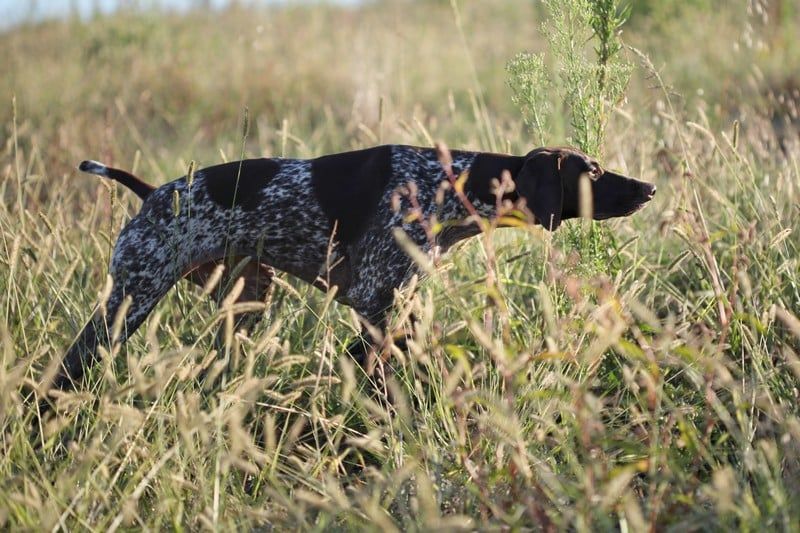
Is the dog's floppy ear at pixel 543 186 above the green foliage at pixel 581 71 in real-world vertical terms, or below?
below

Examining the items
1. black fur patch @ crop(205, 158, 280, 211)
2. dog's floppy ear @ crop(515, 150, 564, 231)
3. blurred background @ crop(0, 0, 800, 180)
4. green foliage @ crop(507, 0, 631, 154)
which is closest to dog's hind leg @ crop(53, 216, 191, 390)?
black fur patch @ crop(205, 158, 280, 211)

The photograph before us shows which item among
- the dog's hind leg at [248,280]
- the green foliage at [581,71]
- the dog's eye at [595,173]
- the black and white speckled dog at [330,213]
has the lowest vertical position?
the dog's hind leg at [248,280]

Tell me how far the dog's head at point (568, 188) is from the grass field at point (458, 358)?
6.4 inches

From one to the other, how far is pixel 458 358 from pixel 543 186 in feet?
3.36

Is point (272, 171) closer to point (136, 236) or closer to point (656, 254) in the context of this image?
point (136, 236)

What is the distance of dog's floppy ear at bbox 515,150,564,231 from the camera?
145 inches

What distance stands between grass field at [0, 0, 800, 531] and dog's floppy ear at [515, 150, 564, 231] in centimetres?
16

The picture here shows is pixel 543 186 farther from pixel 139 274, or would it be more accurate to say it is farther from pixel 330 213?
pixel 139 274


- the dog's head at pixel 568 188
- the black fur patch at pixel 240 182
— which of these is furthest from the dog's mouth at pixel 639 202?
the black fur patch at pixel 240 182

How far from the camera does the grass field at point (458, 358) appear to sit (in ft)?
8.25

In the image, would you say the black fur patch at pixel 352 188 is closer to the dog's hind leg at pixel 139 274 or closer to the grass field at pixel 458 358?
the grass field at pixel 458 358

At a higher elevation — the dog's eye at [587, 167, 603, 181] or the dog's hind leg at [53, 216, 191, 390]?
the dog's eye at [587, 167, 603, 181]

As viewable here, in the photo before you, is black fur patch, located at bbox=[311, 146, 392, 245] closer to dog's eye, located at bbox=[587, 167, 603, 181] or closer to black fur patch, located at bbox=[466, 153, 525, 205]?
black fur patch, located at bbox=[466, 153, 525, 205]

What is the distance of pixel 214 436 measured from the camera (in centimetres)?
304
